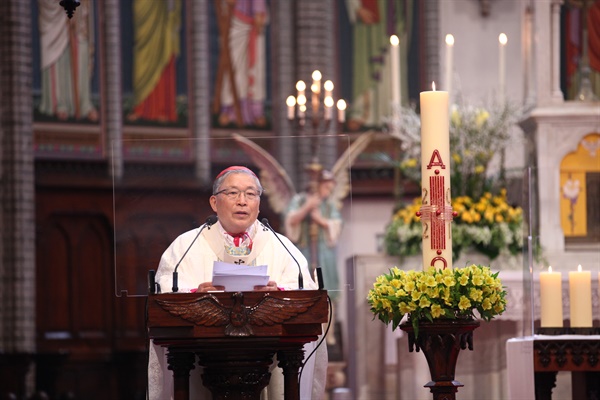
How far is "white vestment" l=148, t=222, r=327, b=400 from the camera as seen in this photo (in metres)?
4.98

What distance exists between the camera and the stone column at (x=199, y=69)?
10711mm

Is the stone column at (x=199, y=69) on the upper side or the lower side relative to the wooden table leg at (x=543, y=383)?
upper

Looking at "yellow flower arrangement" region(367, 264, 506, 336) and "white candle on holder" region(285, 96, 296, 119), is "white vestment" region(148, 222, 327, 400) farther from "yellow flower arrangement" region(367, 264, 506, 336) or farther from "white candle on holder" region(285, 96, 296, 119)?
"white candle on holder" region(285, 96, 296, 119)

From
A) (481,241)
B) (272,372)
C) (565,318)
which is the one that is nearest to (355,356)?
(481,241)

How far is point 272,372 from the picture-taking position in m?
5.14

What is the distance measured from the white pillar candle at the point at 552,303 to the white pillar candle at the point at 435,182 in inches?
55.8

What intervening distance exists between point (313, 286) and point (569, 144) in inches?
131

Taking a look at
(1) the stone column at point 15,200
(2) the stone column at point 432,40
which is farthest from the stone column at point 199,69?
(2) the stone column at point 432,40

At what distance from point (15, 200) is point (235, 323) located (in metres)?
5.92

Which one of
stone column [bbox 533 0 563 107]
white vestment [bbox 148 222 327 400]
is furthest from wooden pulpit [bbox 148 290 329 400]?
stone column [bbox 533 0 563 107]

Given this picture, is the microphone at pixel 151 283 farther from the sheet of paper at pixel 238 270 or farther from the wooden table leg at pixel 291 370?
the wooden table leg at pixel 291 370

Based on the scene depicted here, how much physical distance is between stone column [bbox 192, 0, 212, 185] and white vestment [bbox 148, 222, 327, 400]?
5.70m

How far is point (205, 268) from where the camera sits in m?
5.05

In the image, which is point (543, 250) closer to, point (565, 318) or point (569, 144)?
point (569, 144)
